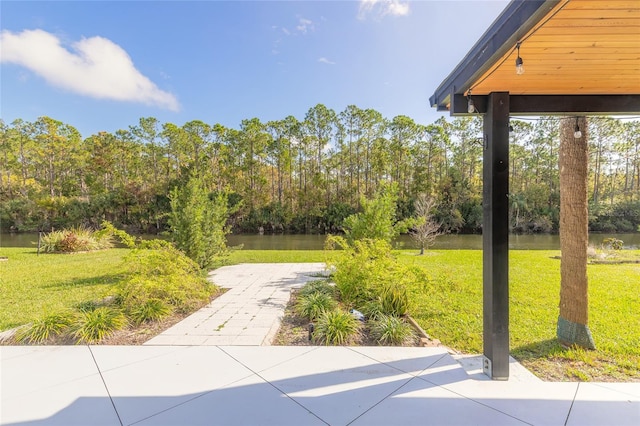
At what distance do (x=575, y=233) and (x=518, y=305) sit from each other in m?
1.79

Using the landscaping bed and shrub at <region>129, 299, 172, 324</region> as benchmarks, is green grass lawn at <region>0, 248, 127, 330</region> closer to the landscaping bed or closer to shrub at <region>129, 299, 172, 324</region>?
shrub at <region>129, 299, 172, 324</region>

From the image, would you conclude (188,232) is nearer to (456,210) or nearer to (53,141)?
(456,210)

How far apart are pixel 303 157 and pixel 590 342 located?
72.9 feet

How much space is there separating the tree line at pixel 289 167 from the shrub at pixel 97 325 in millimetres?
18417

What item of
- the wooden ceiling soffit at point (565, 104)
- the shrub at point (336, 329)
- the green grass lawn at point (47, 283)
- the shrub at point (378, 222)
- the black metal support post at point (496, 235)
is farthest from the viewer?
the shrub at point (378, 222)

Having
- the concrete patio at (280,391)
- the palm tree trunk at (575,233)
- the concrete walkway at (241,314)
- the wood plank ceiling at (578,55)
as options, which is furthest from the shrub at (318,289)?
the wood plank ceiling at (578,55)

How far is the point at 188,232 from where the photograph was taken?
5758mm

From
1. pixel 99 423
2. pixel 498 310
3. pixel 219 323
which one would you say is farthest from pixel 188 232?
pixel 498 310

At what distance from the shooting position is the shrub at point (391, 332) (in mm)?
2745

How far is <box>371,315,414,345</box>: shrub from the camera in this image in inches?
108

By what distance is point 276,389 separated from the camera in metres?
1.93

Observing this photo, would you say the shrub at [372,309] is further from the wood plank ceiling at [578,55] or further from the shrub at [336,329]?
the wood plank ceiling at [578,55]

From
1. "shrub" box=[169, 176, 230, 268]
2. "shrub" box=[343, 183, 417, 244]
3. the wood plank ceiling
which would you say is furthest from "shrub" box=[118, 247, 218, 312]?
the wood plank ceiling

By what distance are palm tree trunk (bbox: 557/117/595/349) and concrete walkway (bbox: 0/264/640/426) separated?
0.76 meters
